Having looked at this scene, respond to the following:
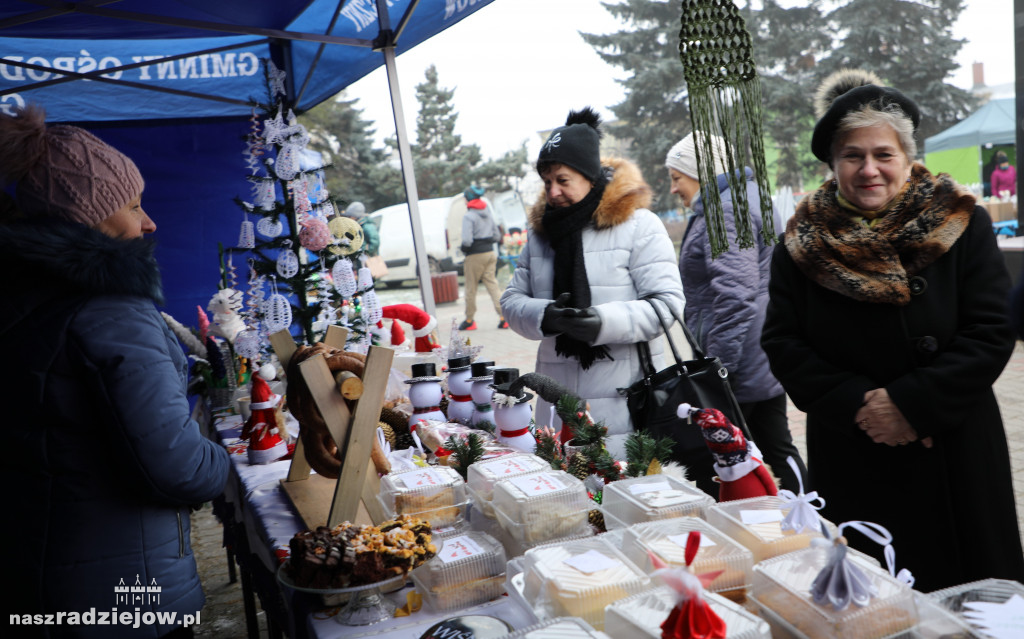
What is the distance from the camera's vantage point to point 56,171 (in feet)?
5.14

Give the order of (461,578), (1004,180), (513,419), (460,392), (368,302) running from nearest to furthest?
(461,578) → (513,419) → (460,392) → (368,302) → (1004,180)

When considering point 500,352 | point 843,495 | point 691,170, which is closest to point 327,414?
point 843,495

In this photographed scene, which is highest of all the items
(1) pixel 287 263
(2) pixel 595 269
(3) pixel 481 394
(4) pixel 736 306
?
(1) pixel 287 263

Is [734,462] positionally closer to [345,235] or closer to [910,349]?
[910,349]

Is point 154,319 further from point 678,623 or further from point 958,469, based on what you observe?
point 958,469

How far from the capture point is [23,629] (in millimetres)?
1517

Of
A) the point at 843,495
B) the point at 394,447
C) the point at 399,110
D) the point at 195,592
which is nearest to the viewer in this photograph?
the point at 195,592

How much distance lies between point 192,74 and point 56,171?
165 inches

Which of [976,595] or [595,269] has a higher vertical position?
[595,269]

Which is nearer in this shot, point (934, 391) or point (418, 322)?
point (934, 391)

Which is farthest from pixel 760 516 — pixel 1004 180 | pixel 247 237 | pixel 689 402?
pixel 1004 180

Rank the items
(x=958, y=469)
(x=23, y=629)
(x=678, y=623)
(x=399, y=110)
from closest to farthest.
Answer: (x=678, y=623) → (x=23, y=629) → (x=958, y=469) → (x=399, y=110)

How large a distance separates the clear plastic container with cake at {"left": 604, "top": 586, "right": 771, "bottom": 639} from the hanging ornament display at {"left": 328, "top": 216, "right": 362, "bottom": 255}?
7.98 ft

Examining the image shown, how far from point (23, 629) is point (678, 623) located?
1.39 meters
